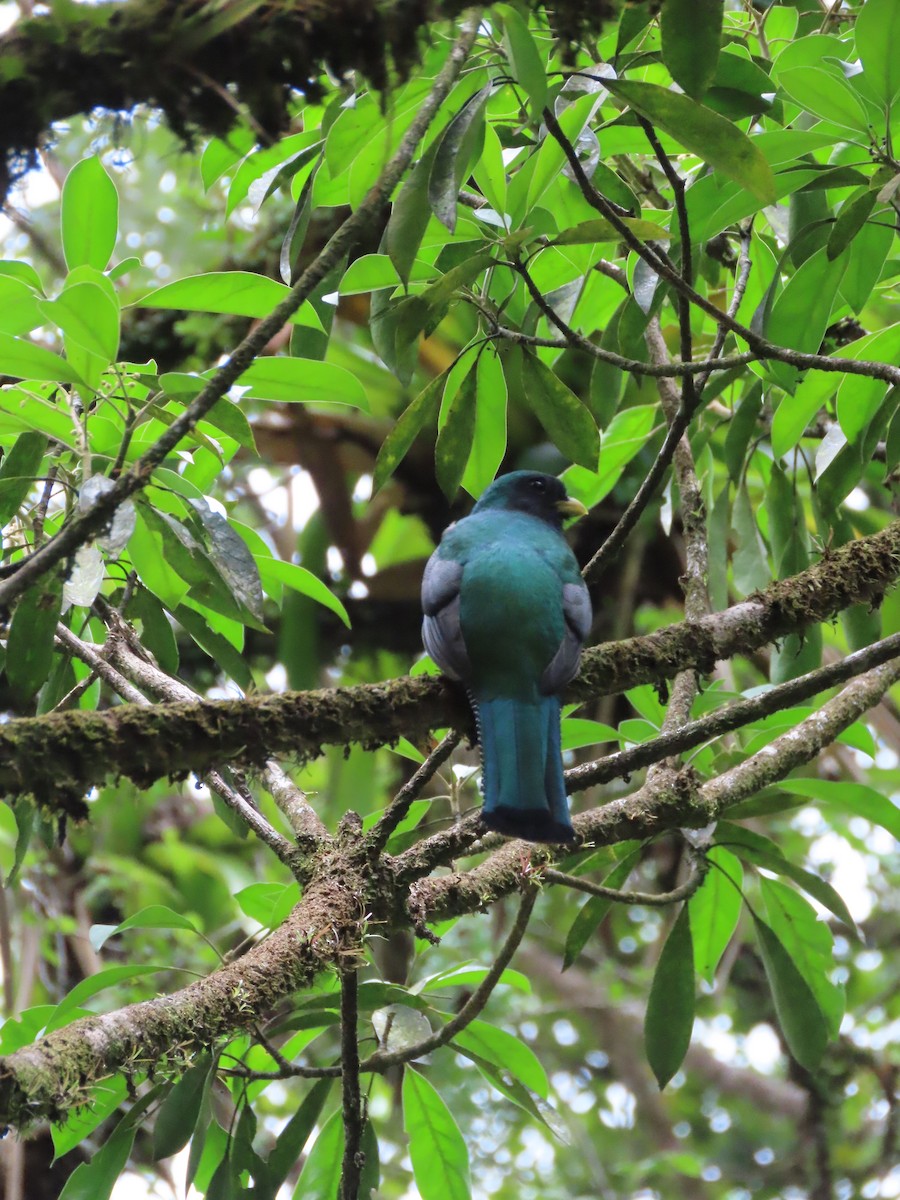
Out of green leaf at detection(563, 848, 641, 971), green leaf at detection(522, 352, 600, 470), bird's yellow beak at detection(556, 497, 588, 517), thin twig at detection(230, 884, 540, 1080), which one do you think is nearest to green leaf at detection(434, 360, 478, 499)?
green leaf at detection(522, 352, 600, 470)

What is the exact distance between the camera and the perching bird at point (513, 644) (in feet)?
8.67

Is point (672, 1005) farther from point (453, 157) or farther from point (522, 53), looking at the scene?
point (522, 53)

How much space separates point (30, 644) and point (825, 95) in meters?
2.16

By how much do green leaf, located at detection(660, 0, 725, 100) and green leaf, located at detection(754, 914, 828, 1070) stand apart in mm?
2310

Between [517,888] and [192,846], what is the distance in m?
4.47

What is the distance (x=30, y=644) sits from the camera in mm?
2566

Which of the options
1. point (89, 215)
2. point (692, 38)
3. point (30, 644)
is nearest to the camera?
point (692, 38)

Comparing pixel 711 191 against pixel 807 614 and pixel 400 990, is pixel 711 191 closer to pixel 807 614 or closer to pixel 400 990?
pixel 807 614

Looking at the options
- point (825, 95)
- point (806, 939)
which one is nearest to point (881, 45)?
point (825, 95)

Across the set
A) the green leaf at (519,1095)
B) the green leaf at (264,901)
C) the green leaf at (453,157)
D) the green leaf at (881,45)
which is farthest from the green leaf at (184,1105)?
the green leaf at (881,45)

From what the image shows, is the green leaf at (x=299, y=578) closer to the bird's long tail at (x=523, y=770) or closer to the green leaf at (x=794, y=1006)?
the bird's long tail at (x=523, y=770)

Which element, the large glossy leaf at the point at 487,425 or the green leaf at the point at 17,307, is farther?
the large glossy leaf at the point at 487,425

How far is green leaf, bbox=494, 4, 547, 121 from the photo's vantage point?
2.04 metres

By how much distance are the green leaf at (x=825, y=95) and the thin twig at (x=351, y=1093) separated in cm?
219
